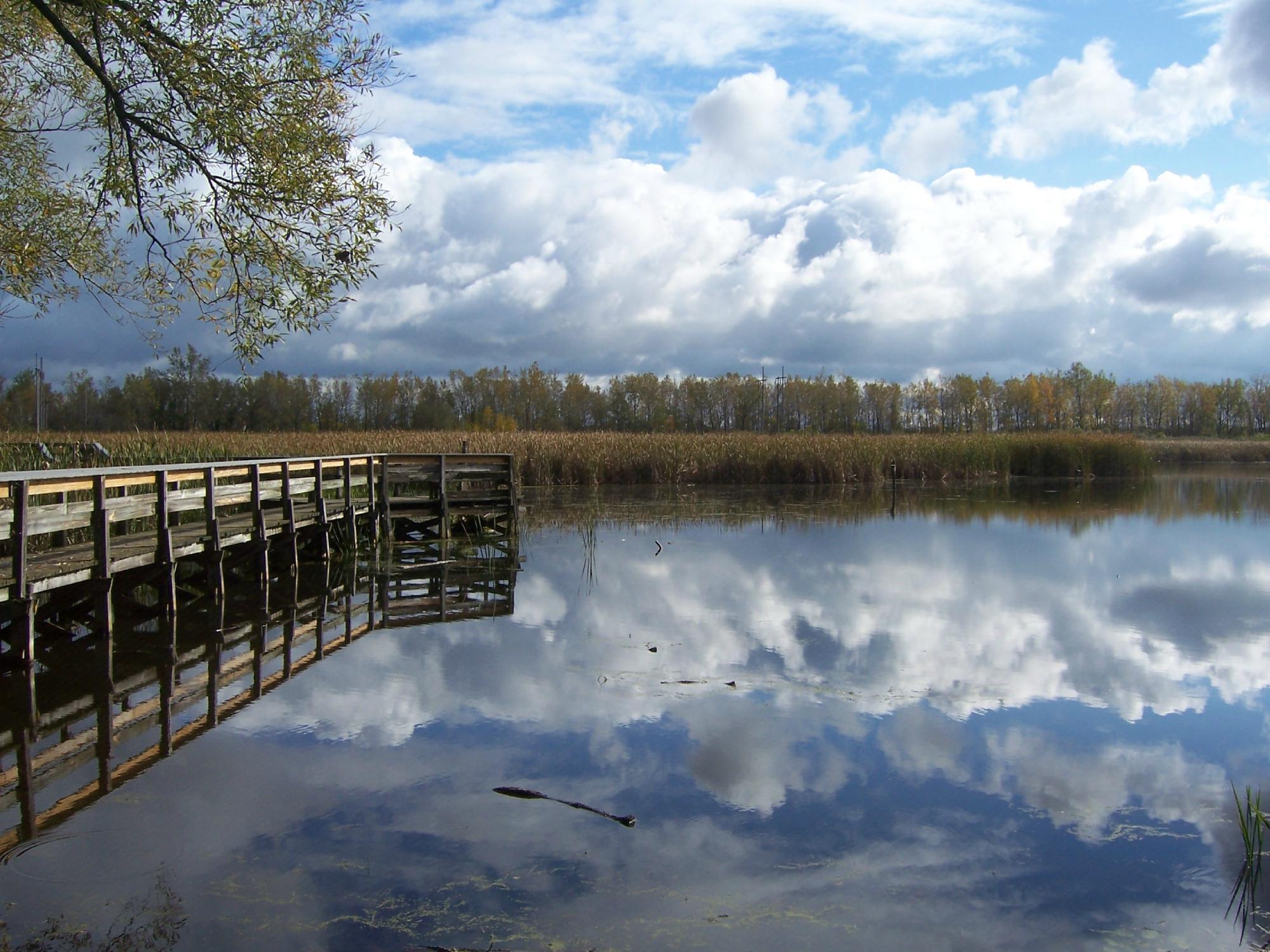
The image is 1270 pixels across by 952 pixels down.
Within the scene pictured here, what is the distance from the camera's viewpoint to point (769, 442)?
32406 millimetres

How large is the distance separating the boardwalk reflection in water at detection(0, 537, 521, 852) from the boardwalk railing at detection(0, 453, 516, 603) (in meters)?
0.60

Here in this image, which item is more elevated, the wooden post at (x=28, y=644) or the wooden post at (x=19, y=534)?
the wooden post at (x=19, y=534)

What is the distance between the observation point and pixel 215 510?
11.6 meters

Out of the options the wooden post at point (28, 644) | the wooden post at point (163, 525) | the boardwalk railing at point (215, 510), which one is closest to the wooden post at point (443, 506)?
the boardwalk railing at point (215, 510)

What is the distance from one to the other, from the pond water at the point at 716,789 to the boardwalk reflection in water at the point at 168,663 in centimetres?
25

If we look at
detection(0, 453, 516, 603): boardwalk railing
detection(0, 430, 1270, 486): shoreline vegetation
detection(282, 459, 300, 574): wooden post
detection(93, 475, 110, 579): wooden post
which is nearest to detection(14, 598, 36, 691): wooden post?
detection(0, 453, 516, 603): boardwalk railing

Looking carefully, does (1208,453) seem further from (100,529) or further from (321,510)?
(100,529)

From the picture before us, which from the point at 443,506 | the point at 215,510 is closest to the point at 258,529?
the point at 215,510

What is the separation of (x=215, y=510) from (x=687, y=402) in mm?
80603

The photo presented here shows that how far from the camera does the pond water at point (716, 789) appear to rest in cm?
416

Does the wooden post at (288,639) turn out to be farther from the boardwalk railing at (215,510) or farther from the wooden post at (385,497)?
the wooden post at (385,497)

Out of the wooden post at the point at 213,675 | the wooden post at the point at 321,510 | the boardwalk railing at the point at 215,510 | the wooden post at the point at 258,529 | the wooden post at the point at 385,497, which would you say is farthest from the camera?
the wooden post at the point at 385,497

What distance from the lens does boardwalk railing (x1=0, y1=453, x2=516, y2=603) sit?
8.12m

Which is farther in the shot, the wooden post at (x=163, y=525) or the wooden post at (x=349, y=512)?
the wooden post at (x=349, y=512)
